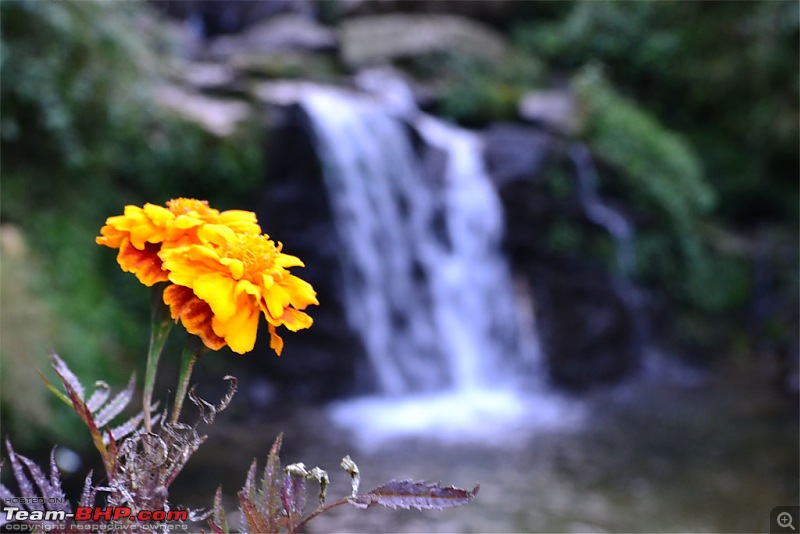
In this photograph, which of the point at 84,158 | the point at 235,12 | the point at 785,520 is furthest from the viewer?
the point at 235,12

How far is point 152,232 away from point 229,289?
146 millimetres

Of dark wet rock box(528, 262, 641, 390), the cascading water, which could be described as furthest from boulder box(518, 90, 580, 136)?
dark wet rock box(528, 262, 641, 390)

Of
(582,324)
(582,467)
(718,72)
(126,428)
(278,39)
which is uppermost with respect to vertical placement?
(278,39)

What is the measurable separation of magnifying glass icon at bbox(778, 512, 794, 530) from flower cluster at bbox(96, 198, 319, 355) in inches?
137

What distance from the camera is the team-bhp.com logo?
2.32ft

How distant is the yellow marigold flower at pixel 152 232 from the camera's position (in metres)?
0.80

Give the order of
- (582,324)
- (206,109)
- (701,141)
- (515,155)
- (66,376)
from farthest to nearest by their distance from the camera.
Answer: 1. (701,141)
2. (515,155)
3. (582,324)
4. (206,109)
5. (66,376)

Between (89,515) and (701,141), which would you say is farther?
(701,141)

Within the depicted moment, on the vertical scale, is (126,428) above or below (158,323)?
below

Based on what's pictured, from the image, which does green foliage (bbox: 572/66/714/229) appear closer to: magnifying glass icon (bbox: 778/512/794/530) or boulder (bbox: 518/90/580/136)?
boulder (bbox: 518/90/580/136)

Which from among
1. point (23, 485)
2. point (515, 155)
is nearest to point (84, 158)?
point (515, 155)

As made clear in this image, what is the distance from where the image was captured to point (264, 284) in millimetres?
754

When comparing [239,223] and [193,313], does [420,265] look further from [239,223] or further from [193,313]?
[193,313]

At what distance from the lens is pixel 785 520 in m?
3.46
